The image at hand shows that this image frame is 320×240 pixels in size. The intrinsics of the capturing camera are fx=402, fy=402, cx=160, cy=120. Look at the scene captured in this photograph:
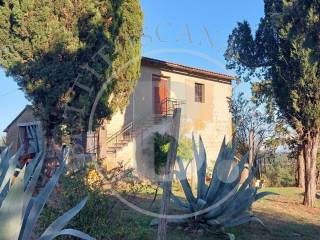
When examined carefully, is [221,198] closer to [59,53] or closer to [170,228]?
[170,228]

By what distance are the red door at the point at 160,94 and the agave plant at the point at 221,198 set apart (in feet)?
43.9

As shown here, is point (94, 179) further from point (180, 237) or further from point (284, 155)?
point (284, 155)

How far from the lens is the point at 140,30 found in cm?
1520

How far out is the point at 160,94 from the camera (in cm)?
2030

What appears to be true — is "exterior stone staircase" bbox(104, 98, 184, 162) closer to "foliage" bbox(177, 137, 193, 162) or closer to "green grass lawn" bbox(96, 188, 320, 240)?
"foliage" bbox(177, 137, 193, 162)

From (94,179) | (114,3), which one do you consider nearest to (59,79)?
(114,3)

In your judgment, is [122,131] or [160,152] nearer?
[122,131]

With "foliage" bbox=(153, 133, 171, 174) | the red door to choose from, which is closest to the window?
the red door

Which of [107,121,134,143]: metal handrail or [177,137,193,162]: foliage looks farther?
[177,137,193,162]: foliage

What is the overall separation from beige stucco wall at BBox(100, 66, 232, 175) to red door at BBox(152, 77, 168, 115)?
0.30 meters

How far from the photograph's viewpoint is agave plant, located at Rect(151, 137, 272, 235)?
6188 mm

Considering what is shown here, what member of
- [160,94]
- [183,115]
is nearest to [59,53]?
[160,94]

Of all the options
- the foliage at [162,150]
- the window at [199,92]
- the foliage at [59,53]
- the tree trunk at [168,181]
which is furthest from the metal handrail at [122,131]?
the tree trunk at [168,181]

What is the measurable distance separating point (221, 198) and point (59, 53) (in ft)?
24.7
